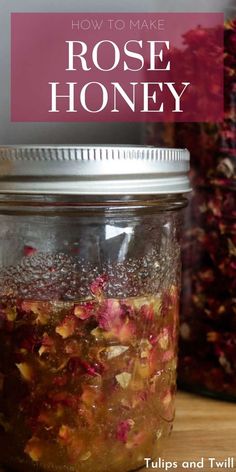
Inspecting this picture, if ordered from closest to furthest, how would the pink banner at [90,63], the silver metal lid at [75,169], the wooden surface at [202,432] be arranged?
the silver metal lid at [75,169], the wooden surface at [202,432], the pink banner at [90,63]

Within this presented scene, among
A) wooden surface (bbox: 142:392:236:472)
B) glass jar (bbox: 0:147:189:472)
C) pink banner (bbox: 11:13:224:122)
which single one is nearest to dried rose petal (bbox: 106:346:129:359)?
glass jar (bbox: 0:147:189:472)

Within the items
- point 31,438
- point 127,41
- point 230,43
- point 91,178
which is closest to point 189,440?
point 31,438

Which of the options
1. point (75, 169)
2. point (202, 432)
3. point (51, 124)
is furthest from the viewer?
point (51, 124)

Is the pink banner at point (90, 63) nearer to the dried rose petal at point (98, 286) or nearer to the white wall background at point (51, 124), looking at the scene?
the white wall background at point (51, 124)

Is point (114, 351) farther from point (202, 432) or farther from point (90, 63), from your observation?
point (90, 63)

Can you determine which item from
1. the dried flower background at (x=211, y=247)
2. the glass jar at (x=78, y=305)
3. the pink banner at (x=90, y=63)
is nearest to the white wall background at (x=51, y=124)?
the pink banner at (x=90, y=63)

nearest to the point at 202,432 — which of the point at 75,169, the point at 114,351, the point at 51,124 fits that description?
the point at 114,351
